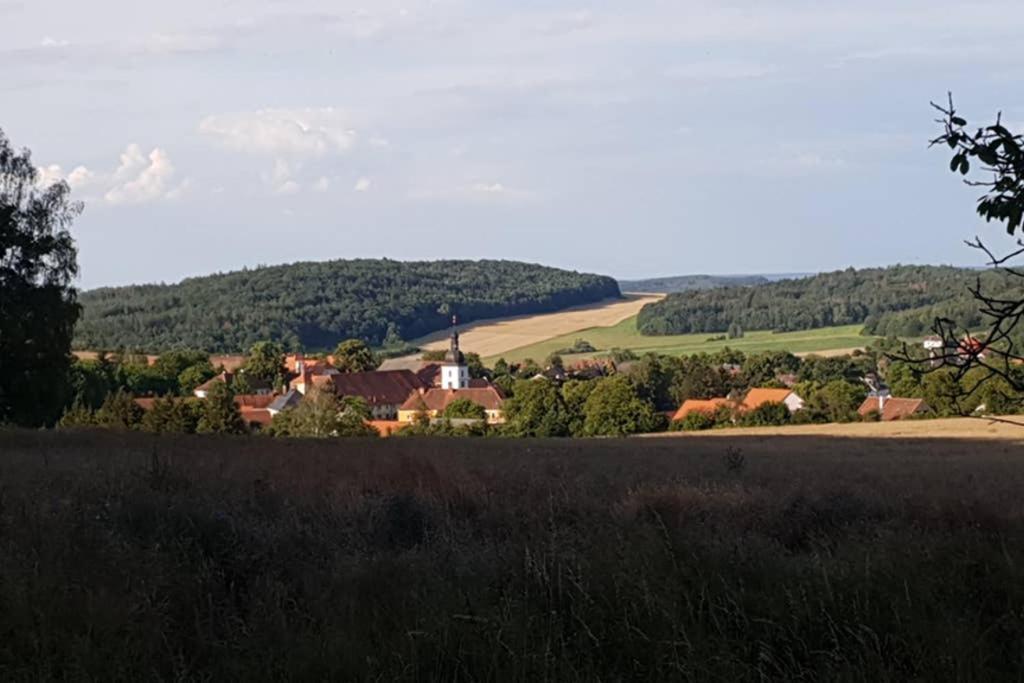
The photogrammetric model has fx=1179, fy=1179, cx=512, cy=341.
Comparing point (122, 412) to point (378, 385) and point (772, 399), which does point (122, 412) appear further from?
point (378, 385)

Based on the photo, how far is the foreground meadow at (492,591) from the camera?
4832mm

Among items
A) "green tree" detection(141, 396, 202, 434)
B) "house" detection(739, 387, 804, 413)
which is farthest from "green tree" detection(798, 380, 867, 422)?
"green tree" detection(141, 396, 202, 434)

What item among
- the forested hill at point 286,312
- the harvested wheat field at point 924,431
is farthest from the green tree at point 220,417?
the forested hill at point 286,312

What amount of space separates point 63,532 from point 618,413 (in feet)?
196

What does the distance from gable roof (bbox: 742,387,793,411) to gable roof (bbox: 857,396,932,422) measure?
4.93 metres

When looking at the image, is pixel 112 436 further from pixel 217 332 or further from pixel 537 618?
pixel 217 332

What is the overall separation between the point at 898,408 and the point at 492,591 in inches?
2445

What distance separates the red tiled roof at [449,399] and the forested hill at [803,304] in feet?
212

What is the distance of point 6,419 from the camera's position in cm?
3691

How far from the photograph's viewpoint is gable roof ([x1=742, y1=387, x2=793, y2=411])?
69812 mm

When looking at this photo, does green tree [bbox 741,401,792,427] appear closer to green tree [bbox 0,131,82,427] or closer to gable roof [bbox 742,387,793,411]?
gable roof [bbox 742,387,793,411]

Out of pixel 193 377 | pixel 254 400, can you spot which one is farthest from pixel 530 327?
pixel 254 400

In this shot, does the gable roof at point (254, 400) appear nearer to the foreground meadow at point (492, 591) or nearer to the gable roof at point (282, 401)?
the gable roof at point (282, 401)

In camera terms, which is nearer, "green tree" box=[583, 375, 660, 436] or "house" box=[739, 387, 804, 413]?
"green tree" box=[583, 375, 660, 436]
